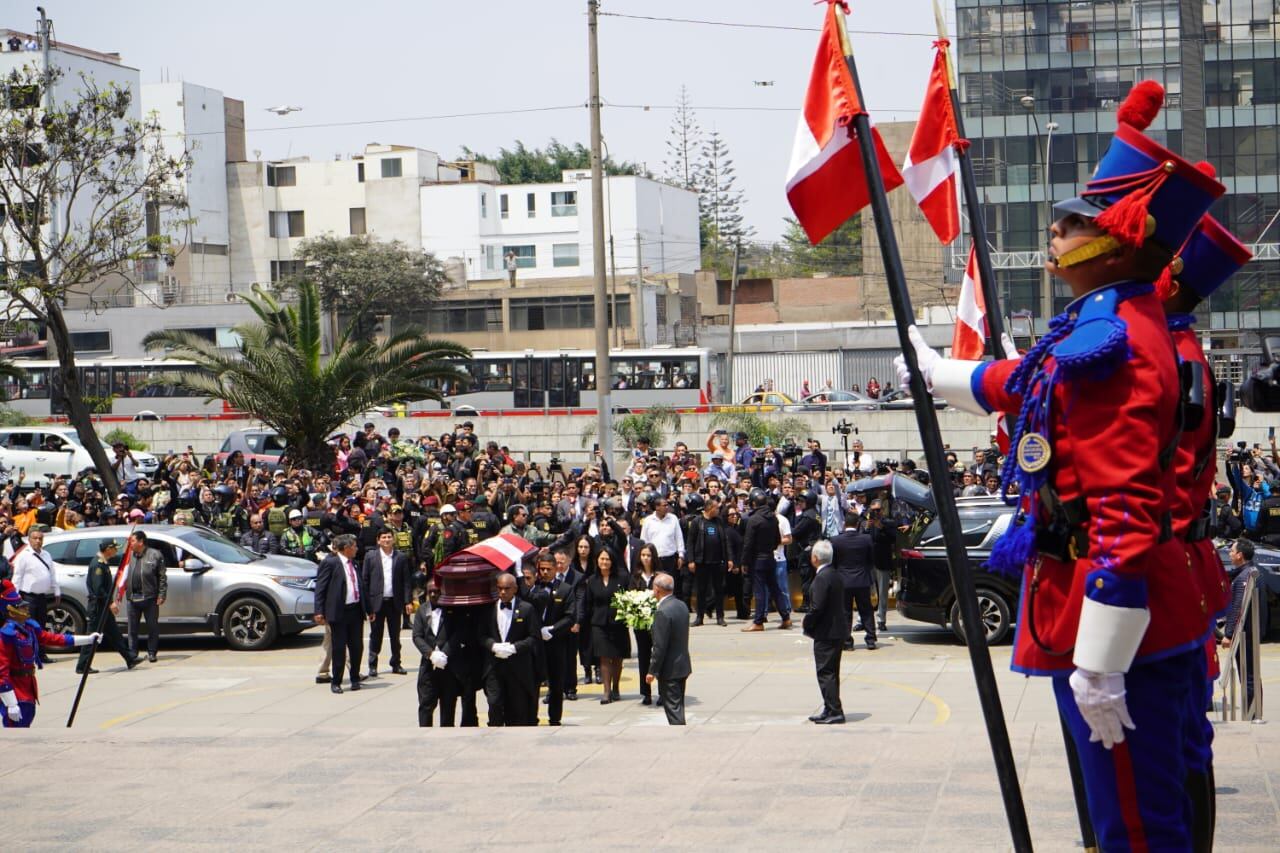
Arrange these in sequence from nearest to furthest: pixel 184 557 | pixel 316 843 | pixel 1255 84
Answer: pixel 316 843 < pixel 184 557 < pixel 1255 84

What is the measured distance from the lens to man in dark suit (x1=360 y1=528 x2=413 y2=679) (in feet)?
Result: 53.2

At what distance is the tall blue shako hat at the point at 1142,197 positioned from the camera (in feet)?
13.8

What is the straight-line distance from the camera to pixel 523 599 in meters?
12.5

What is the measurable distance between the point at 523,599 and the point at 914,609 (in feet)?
20.9

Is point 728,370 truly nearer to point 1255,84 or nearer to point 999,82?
point 999,82

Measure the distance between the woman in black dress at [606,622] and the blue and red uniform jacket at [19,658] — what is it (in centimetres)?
493

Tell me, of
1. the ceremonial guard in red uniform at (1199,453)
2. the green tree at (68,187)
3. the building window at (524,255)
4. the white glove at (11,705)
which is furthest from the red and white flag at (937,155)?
the building window at (524,255)

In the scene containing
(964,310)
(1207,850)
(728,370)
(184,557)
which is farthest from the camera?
(728,370)

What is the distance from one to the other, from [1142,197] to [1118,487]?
2.79 ft

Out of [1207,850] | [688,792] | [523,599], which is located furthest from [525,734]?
[1207,850]

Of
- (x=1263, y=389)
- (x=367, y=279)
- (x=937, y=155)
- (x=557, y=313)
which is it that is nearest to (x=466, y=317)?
(x=557, y=313)

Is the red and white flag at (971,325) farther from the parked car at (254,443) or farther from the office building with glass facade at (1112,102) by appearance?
the office building with glass facade at (1112,102)

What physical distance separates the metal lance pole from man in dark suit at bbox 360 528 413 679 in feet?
40.5

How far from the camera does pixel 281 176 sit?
85.4 meters
